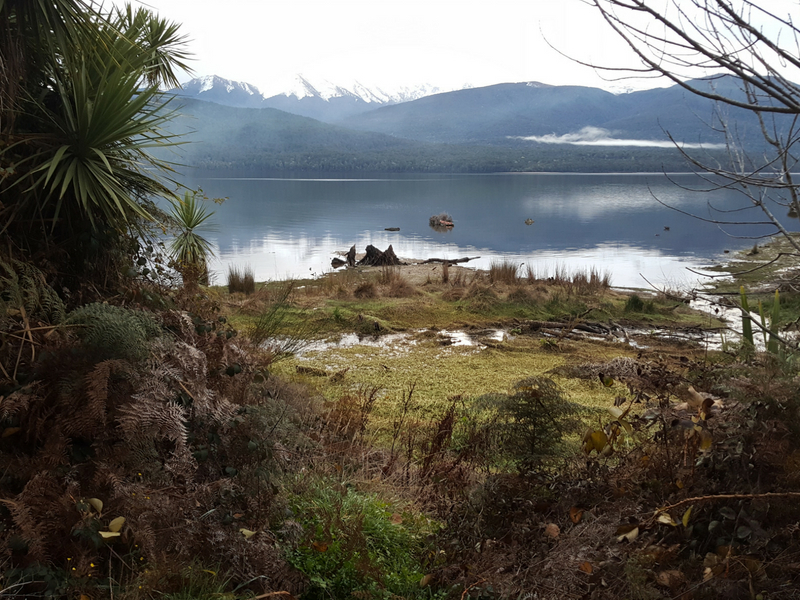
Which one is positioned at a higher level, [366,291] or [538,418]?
[538,418]

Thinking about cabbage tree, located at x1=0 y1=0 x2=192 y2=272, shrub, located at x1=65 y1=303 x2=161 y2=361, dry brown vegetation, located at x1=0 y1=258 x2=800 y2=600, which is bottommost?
dry brown vegetation, located at x1=0 y1=258 x2=800 y2=600

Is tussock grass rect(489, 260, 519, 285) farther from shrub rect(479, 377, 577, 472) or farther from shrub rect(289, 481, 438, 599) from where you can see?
shrub rect(289, 481, 438, 599)

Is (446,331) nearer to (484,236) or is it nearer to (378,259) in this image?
(378,259)

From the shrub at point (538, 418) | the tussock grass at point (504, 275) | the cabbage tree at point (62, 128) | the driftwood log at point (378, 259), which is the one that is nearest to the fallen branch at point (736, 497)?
the shrub at point (538, 418)

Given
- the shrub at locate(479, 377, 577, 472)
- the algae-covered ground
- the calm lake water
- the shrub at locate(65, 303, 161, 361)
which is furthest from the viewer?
the calm lake water

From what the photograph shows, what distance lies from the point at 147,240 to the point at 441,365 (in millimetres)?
4956

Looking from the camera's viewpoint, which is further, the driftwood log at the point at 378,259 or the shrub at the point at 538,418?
the driftwood log at the point at 378,259

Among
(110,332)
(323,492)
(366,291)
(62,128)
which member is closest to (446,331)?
(366,291)

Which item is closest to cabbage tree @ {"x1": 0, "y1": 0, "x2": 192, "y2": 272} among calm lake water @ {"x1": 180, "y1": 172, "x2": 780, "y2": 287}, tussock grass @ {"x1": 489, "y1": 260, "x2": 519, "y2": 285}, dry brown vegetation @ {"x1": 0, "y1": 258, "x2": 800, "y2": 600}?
dry brown vegetation @ {"x1": 0, "y1": 258, "x2": 800, "y2": 600}

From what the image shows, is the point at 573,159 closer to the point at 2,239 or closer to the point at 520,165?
the point at 520,165

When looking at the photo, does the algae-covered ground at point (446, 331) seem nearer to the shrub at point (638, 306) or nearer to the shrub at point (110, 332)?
the shrub at point (638, 306)

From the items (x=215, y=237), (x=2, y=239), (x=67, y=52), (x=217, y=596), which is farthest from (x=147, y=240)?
(x=215, y=237)

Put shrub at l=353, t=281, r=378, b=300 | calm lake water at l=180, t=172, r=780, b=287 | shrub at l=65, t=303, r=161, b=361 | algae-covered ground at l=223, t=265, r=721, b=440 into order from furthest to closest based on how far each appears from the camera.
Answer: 1. calm lake water at l=180, t=172, r=780, b=287
2. shrub at l=353, t=281, r=378, b=300
3. algae-covered ground at l=223, t=265, r=721, b=440
4. shrub at l=65, t=303, r=161, b=361

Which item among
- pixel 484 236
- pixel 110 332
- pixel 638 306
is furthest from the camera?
pixel 484 236
